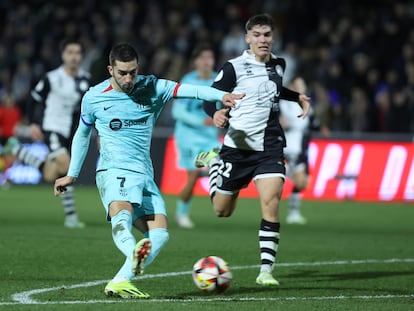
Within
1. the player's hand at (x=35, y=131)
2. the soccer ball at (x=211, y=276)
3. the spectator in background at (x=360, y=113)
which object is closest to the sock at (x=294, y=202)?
the player's hand at (x=35, y=131)

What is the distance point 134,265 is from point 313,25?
18851 mm

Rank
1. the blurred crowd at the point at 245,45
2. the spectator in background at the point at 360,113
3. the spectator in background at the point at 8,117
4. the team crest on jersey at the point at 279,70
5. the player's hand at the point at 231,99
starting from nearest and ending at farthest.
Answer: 1. the player's hand at the point at 231,99
2. the team crest on jersey at the point at 279,70
3. the spectator in background at the point at 360,113
4. the blurred crowd at the point at 245,45
5. the spectator in background at the point at 8,117

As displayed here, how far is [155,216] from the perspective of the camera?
804 centimetres

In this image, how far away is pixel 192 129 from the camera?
14977mm

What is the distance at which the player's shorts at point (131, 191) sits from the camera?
7.88 m

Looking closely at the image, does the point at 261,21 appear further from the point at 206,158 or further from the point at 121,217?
the point at 121,217

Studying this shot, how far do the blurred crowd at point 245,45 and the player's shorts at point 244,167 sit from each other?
1190 cm

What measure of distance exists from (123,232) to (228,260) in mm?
3108

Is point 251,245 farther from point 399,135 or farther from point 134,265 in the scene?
point 399,135

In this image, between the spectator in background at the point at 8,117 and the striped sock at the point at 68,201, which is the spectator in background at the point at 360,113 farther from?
the striped sock at the point at 68,201

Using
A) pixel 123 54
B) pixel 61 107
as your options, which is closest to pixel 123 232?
pixel 123 54

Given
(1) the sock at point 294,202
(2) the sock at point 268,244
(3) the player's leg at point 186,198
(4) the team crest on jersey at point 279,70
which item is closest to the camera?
(2) the sock at point 268,244

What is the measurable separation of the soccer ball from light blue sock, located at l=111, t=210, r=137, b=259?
2.18 feet

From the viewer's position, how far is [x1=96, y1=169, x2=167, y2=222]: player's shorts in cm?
788
